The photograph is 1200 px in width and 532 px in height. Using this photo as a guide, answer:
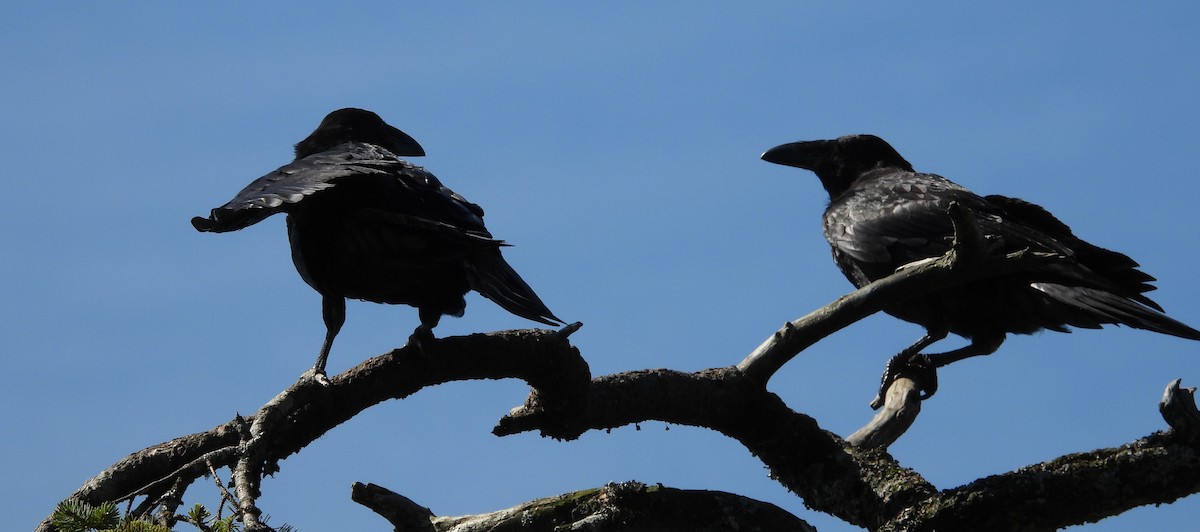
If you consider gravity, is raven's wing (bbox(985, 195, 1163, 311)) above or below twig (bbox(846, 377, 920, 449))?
above

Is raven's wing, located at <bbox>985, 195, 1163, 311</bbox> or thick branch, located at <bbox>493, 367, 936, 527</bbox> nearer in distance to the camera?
thick branch, located at <bbox>493, 367, 936, 527</bbox>

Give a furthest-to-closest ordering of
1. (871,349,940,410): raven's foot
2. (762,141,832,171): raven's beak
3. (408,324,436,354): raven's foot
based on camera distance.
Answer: (762,141,832,171): raven's beak → (871,349,940,410): raven's foot → (408,324,436,354): raven's foot

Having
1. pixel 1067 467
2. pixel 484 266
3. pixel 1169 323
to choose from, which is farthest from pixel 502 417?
pixel 1169 323

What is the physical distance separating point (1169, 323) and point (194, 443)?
3615 mm

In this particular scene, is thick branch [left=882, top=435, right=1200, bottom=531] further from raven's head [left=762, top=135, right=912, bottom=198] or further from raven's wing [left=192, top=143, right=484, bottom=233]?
raven's head [left=762, top=135, right=912, bottom=198]

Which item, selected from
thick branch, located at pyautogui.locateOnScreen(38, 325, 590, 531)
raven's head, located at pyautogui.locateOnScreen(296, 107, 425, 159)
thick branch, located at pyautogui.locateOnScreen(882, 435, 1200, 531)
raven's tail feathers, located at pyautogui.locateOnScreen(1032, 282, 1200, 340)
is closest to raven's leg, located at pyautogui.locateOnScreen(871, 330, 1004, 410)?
raven's tail feathers, located at pyautogui.locateOnScreen(1032, 282, 1200, 340)

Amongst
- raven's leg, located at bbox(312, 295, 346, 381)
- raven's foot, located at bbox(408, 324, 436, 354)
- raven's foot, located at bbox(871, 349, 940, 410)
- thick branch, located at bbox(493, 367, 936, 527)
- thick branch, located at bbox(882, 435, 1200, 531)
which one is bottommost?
thick branch, located at bbox(882, 435, 1200, 531)

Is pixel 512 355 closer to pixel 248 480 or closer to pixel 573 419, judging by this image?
pixel 573 419

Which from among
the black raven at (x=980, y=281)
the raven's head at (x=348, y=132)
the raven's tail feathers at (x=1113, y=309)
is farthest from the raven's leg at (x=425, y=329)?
the raven's tail feathers at (x=1113, y=309)

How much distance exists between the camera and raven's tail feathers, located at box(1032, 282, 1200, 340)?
16.7 feet

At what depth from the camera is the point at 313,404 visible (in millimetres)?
3939

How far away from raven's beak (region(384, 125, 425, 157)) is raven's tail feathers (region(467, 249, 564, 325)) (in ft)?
5.50

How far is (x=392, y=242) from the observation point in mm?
4691

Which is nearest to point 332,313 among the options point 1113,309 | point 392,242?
point 392,242
